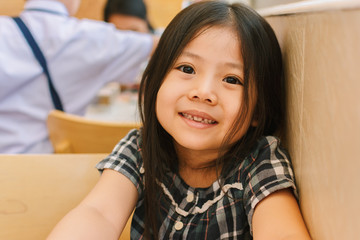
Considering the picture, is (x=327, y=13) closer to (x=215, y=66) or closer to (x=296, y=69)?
(x=296, y=69)

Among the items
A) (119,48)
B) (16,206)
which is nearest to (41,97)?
(119,48)

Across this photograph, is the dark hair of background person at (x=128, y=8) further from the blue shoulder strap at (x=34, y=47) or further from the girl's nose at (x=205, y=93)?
the girl's nose at (x=205, y=93)

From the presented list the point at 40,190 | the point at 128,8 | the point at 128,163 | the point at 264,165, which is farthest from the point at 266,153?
the point at 128,8

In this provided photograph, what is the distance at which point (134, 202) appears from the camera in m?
0.83

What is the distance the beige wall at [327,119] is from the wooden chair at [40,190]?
0.44 metres

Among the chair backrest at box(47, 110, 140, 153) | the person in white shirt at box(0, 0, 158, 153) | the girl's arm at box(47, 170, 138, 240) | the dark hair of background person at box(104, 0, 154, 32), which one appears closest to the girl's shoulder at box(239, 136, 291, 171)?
the girl's arm at box(47, 170, 138, 240)

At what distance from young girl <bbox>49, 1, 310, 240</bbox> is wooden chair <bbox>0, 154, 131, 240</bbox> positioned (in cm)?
12

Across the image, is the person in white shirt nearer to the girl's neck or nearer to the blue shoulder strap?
the blue shoulder strap

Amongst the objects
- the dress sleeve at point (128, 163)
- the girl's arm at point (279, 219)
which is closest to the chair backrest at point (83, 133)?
the dress sleeve at point (128, 163)

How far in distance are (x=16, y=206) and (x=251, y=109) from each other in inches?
20.4

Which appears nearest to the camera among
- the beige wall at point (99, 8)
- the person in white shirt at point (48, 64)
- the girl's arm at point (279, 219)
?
the girl's arm at point (279, 219)

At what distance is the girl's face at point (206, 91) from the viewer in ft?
2.42

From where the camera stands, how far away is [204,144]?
755 mm

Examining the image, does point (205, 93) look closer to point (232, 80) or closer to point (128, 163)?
point (232, 80)
